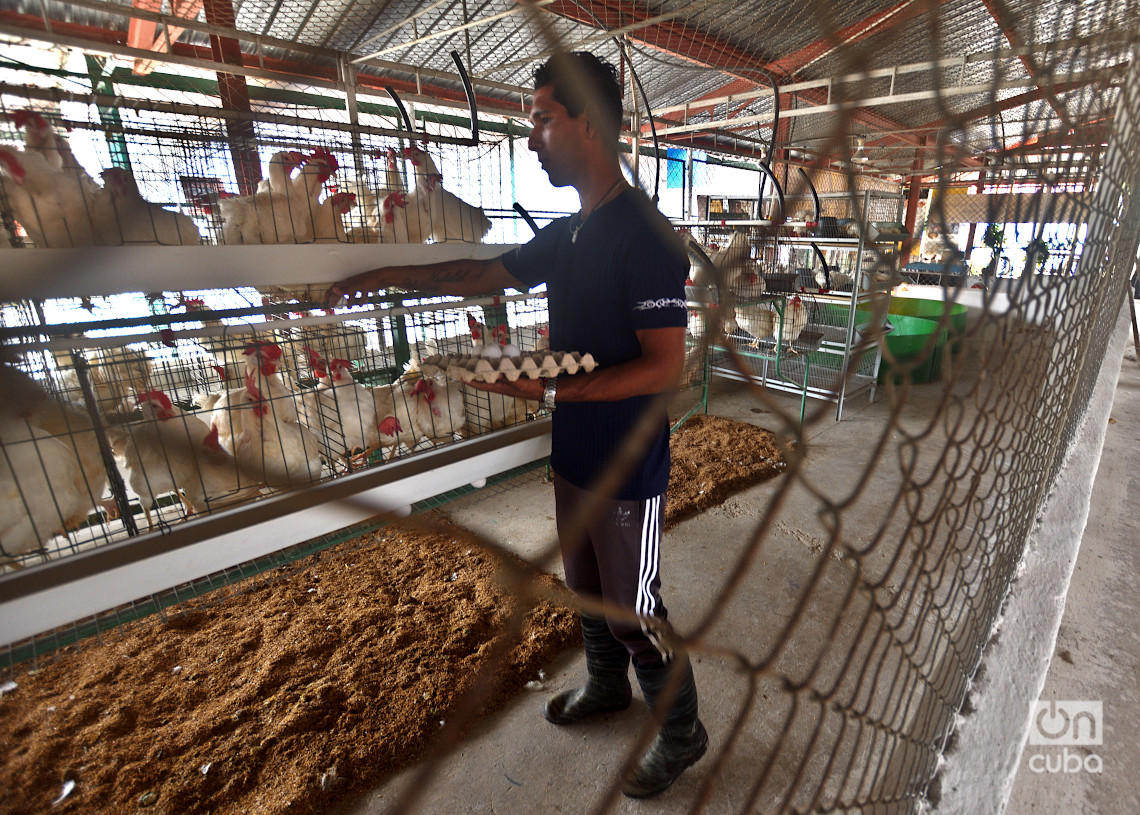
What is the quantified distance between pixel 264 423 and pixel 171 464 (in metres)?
0.20

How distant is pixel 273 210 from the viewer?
154 centimetres

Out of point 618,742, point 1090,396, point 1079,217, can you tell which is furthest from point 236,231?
point 1090,396

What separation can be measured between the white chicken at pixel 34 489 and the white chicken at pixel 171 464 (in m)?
0.11

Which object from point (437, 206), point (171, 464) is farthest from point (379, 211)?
point (171, 464)

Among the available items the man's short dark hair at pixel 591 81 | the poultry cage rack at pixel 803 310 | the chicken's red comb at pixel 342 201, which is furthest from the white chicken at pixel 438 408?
the poultry cage rack at pixel 803 310

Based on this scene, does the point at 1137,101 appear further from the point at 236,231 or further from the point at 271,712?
the point at 271,712

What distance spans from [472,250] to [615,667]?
1.32 meters

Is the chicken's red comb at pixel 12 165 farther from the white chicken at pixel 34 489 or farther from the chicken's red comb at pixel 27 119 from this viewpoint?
the white chicken at pixel 34 489

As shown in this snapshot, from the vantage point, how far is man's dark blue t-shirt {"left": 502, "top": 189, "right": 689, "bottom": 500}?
1.02m

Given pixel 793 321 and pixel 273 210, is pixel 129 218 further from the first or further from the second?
pixel 793 321

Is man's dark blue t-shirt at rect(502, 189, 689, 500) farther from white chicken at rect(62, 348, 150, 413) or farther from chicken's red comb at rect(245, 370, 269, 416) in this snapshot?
white chicken at rect(62, 348, 150, 413)

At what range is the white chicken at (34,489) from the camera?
100cm

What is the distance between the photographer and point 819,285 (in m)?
4.24

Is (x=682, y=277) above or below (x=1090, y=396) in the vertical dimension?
above
